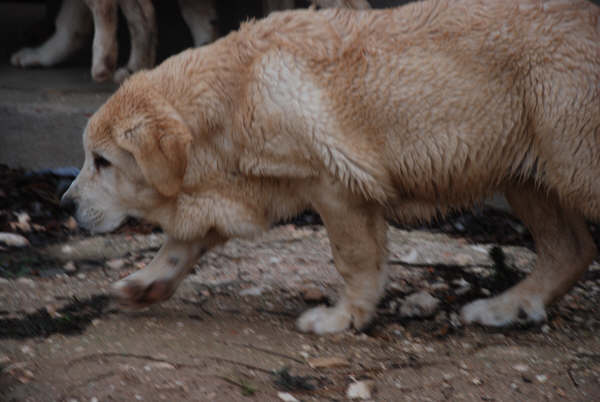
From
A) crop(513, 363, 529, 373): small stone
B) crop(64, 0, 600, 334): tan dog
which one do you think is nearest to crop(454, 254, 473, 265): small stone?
crop(64, 0, 600, 334): tan dog

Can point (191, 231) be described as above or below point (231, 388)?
above

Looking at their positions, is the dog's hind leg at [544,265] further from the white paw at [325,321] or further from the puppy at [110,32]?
the puppy at [110,32]

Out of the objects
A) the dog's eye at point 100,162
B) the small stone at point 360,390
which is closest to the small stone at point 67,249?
the dog's eye at point 100,162

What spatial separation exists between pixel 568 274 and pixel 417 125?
1142 millimetres

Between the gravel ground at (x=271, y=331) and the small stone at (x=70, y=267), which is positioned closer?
the gravel ground at (x=271, y=331)

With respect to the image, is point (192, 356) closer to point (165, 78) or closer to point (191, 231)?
point (191, 231)

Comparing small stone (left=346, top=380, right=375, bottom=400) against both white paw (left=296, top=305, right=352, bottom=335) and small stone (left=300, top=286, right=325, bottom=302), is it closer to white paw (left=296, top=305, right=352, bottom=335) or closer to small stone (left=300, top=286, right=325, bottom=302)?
white paw (left=296, top=305, right=352, bottom=335)

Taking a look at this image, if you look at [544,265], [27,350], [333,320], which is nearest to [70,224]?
[27,350]

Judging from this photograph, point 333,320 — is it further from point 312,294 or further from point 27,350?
point 27,350

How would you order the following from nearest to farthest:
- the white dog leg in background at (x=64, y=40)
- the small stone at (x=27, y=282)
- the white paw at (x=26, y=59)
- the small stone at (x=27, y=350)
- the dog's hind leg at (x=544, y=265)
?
the small stone at (x=27, y=350)
the dog's hind leg at (x=544, y=265)
the small stone at (x=27, y=282)
the white dog leg in background at (x=64, y=40)
the white paw at (x=26, y=59)

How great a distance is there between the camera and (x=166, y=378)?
9.36ft

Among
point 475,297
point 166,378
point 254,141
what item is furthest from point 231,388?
point 475,297

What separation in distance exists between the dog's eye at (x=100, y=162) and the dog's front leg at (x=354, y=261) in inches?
39.5

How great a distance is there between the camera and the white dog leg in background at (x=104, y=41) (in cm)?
587
